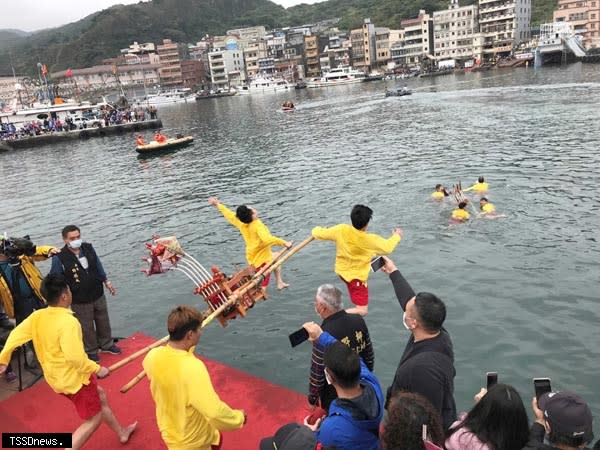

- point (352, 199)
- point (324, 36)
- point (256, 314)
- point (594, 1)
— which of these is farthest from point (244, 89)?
point (256, 314)

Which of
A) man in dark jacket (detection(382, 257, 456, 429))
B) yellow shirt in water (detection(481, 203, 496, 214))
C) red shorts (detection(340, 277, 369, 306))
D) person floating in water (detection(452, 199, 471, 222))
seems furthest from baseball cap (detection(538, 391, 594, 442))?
yellow shirt in water (detection(481, 203, 496, 214))

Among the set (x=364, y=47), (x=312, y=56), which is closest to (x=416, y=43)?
(x=364, y=47)

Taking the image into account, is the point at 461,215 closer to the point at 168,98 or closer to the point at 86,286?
the point at 86,286

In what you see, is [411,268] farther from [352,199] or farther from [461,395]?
[352,199]

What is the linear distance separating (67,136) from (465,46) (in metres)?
113

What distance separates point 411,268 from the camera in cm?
1273

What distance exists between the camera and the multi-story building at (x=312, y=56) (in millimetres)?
157750

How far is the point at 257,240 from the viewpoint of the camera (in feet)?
31.0

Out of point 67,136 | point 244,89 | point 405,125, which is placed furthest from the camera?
point 244,89

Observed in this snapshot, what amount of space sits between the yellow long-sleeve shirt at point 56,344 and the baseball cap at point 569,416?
471 cm

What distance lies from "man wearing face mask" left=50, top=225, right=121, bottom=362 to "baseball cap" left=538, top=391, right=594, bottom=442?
678 centimetres

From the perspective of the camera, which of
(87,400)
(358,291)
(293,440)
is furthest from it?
(358,291)

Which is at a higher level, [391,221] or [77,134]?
[77,134]

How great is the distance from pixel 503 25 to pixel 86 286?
144 m
